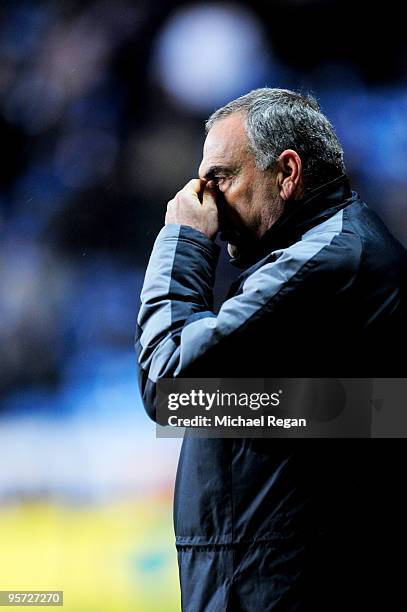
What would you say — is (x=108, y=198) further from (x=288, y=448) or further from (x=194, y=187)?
(x=288, y=448)

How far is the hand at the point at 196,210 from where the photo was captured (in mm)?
1379

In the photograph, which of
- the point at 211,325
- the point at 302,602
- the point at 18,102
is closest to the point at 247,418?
the point at 211,325

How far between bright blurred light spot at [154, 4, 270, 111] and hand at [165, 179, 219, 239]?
71cm

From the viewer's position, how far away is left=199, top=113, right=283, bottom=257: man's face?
4.71ft

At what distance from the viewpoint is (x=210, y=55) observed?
2.09 meters

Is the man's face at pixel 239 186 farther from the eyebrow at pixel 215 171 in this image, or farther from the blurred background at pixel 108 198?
the blurred background at pixel 108 198

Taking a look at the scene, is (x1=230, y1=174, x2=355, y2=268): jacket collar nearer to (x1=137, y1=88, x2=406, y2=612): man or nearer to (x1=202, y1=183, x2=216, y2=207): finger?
(x1=137, y1=88, x2=406, y2=612): man

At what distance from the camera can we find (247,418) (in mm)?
1269

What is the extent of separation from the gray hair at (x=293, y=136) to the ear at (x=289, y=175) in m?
0.01

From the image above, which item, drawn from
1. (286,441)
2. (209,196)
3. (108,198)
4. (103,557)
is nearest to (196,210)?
(209,196)

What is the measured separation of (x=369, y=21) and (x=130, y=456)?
4.08 ft

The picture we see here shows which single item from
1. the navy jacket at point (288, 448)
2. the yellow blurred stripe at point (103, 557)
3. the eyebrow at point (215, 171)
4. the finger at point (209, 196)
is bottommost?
the yellow blurred stripe at point (103, 557)

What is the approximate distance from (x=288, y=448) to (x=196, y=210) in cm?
44

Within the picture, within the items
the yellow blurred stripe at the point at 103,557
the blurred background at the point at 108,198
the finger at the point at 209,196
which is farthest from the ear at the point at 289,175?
the yellow blurred stripe at the point at 103,557
